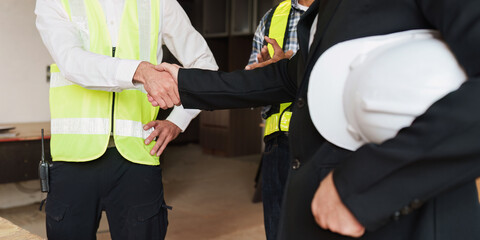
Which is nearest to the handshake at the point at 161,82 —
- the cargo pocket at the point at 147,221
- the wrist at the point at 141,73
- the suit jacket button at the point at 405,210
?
the wrist at the point at 141,73

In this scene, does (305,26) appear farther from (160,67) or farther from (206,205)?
(206,205)

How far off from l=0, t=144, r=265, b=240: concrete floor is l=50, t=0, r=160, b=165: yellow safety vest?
1965mm

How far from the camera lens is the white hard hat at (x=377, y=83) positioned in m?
0.72

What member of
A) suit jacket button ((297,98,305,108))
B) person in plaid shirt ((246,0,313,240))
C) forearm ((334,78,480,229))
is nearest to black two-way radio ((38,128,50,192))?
person in plaid shirt ((246,0,313,240))

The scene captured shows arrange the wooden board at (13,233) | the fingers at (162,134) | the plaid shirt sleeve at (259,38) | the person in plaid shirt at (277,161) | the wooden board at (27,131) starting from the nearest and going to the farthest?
the wooden board at (13,233) < the fingers at (162,134) < the person in plaid shirt at (277,161) < the plaid shirt sleeve at (259,38) < the wooden board at (27,131)

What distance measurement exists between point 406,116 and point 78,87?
4.08 ft

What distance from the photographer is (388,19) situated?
0.85 meters

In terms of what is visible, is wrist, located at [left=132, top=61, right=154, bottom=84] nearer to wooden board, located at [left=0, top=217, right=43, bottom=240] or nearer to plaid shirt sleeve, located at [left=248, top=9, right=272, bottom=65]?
wooden board, located at [left=0, top=217, right=43, bottom=240]

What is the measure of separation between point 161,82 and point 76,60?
33 centimetres

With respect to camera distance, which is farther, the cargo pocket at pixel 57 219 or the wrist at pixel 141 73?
the cargo pocket at pixel 57 219

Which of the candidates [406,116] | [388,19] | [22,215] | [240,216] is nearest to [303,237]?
[406,116]

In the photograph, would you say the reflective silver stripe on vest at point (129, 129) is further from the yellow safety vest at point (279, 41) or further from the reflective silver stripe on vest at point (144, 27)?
the yellow safety vest at point (279, 41)

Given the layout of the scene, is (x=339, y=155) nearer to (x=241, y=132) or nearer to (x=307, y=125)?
(x=307, y=125)

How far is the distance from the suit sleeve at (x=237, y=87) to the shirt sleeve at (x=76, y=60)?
0.86 feet
